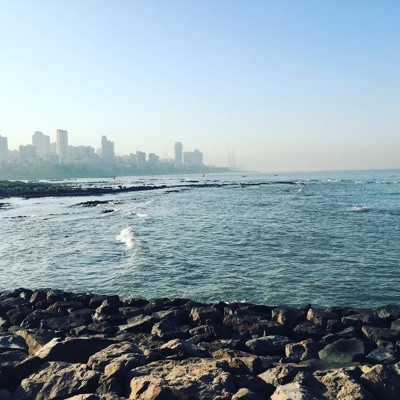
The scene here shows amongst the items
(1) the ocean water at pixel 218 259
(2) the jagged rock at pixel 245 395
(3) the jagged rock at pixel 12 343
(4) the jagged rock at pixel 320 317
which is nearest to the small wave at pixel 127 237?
(1) the ocean water at pixel 218 259

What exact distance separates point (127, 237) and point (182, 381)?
20809 mm

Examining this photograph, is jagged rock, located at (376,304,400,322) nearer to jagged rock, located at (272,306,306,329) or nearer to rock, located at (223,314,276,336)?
jagged rock, located at (272,306,306,329)

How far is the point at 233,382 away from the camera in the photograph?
567cm

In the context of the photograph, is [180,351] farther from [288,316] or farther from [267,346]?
[288,316]

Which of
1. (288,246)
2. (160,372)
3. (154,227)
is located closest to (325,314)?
(160,372)

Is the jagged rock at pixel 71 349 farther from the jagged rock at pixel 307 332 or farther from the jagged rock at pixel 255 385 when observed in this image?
the jagged rock at pixel 307 332

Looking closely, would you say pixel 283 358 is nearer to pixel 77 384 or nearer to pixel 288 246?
pixel 77 384

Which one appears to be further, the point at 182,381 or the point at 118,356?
the point at 118,356

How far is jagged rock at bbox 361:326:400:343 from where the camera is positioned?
8367 millimetres

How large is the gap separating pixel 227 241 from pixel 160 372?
58.8ft

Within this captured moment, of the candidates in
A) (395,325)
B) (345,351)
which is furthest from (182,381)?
(395,325)

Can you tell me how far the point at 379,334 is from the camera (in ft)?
27.9

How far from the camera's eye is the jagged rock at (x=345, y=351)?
7.35 m

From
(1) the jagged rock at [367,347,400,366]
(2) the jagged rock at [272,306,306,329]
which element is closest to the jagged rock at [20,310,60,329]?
(2) the jagged rock at [272,306,306,329]
